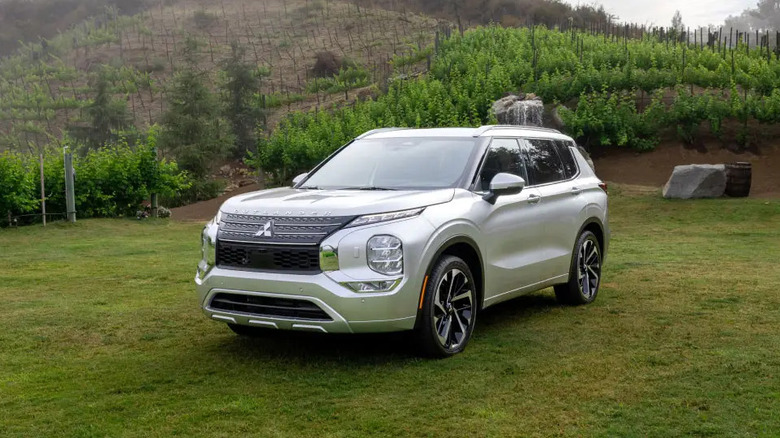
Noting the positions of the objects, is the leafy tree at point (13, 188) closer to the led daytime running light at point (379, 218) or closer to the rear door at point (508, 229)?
the rear door at point (508, 229)

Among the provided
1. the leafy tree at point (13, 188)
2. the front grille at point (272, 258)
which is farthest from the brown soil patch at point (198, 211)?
the front grille at point (272, 258)

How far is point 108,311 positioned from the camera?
27.3 ft

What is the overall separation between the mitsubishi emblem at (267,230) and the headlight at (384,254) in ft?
2.29

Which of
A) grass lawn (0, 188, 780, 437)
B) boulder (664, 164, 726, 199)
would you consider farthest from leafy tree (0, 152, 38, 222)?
boulder (664, 164, 726, 199)

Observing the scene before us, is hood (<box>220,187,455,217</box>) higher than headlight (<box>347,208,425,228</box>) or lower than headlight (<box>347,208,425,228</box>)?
higher

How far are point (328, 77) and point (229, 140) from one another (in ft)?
57.6

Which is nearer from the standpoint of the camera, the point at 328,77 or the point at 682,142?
the point at 682,142

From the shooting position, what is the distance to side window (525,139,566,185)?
7590 millimetres

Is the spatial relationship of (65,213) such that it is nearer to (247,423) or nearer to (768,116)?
(247,423)

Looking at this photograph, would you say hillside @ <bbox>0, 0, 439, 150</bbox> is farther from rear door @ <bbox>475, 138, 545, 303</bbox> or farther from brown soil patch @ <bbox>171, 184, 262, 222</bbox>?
rear door @ <bbox>475, 138, 545, 303</bbox>

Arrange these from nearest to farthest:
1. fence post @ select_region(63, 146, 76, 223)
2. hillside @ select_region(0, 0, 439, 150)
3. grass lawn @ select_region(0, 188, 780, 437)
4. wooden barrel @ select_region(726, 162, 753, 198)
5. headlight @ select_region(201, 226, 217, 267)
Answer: grass lawn @ select_region(0, 188, 780, 437)
headlight @ select_region(201, 226, 217, 267)
fence post @ select_region(63, 146, 76, 223)
wooden barrel @ select_region(726, 162, 753, 198)
hillside @ select_region(0, 0, 439, 150)

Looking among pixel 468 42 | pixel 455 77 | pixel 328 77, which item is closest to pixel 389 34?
pixel 328 77

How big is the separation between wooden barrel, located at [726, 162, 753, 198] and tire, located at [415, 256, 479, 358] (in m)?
17.6

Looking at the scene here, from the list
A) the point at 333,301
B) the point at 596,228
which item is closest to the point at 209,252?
the point at 333,301
